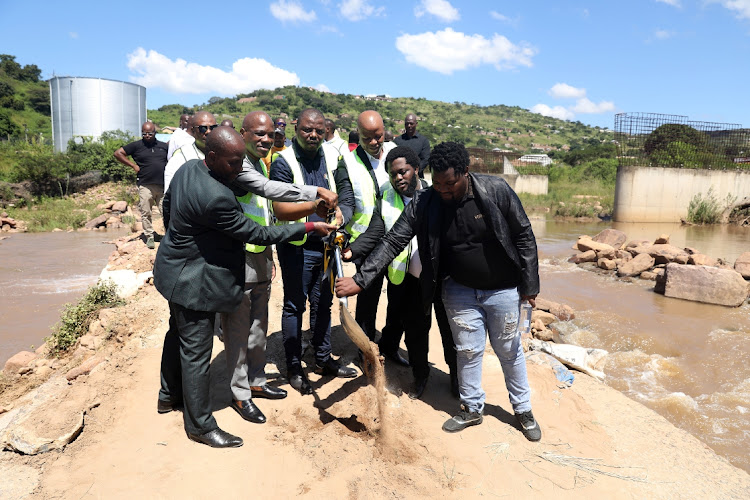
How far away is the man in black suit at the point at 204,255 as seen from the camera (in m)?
2.79

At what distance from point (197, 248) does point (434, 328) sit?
3.19 m

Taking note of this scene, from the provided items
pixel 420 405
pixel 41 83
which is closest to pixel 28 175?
pixel 420 405

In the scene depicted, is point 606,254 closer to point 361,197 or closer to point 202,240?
point 361,197

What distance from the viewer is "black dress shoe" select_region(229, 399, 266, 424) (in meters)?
3.30

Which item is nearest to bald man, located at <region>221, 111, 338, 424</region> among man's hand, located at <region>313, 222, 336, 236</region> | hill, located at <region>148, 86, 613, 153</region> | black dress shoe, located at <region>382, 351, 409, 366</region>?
man's hand, located at <region>313, 222, 336, 236</region>

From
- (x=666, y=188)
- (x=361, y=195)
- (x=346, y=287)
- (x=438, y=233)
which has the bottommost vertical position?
(x=346, y=287)

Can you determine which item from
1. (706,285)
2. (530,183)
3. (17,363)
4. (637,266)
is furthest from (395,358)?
(530,183)

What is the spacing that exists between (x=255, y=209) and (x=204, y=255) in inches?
21.5

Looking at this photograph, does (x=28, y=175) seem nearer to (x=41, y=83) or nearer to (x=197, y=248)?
(x=197, y=248)

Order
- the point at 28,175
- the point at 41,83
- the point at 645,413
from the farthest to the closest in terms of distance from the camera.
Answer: the point at 41,83 < the point at 28,175 < the point at 645,413

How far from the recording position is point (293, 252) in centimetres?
355

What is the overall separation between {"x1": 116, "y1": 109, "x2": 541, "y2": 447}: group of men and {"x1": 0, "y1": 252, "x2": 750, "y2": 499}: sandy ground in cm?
15

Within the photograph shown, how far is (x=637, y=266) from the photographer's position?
30.1 feet

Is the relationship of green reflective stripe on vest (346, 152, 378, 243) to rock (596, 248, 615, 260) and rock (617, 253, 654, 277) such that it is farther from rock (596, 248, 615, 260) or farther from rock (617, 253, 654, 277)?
rock (596, 248, 615, 260)
